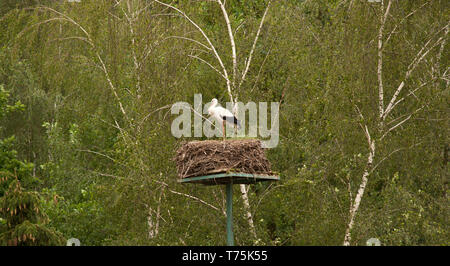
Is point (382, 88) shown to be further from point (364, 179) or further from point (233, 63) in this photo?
point (233, 63)

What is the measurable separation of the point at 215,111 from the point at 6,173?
3.80 m

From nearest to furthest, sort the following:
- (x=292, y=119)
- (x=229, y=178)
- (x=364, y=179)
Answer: (x=229, y=178)
(x=364, y=179)
(x=292, y=119)

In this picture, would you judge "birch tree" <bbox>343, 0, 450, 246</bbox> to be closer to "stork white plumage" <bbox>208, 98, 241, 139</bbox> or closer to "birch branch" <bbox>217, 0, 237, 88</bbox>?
"birch branch" <bbox>217, 0, 237, 88</bbox>

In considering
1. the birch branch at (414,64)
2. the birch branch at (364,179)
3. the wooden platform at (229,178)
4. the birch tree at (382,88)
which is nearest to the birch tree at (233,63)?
the birch branch at (364,179)

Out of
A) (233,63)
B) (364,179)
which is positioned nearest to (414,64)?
(364,179)

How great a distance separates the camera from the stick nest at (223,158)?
35.7 feet

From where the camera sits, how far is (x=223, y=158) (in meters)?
10.9

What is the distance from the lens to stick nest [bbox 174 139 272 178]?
1088 cm

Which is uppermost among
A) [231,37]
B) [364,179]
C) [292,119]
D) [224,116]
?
[231,37]

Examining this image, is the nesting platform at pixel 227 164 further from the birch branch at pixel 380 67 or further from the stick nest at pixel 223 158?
the birch branch at pixel 380 67

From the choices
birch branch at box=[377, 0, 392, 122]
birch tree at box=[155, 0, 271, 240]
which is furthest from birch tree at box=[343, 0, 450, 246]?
birch tree at box=[155, 0, 271, 240]

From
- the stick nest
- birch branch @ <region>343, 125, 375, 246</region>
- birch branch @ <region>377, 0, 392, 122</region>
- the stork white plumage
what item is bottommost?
birch branch @ <region>343, 125, 375, 246</region>

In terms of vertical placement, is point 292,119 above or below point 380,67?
below
